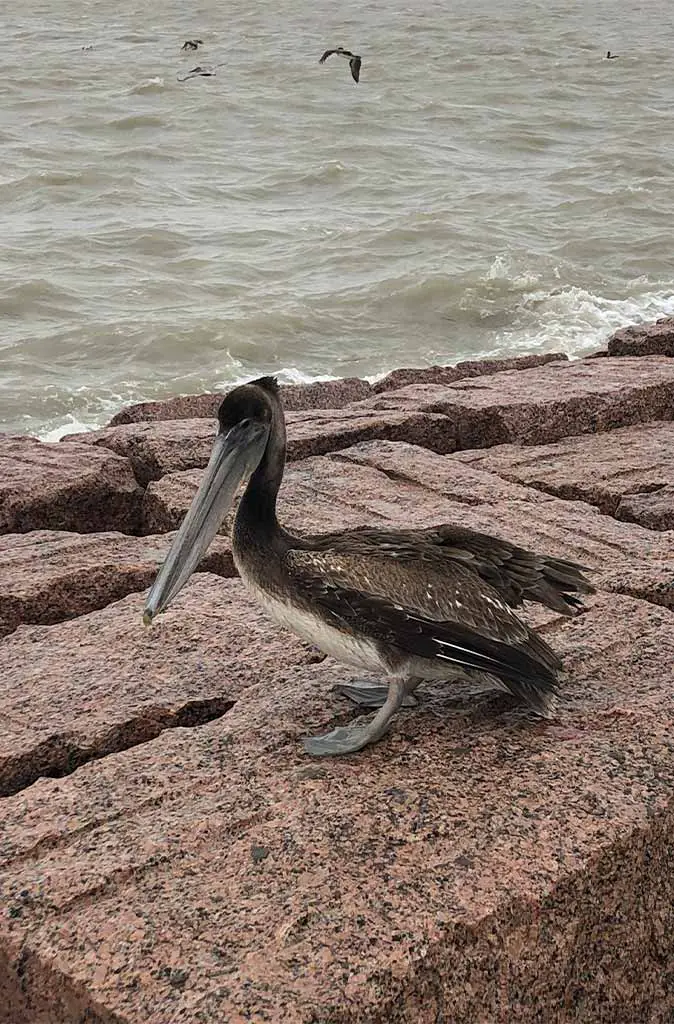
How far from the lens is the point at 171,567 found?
286 centimetres

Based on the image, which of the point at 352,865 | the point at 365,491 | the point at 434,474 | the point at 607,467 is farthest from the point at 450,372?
the point at 352,865

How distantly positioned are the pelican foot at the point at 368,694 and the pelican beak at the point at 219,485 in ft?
1.79

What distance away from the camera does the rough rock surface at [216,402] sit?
7.35m

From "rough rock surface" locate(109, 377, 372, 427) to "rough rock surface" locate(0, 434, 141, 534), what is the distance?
5.68ft

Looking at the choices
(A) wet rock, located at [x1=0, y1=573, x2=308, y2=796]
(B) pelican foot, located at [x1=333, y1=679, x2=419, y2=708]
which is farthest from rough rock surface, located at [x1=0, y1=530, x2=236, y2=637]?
(B) pelican foot, located at [x1=333, y1=679, x2=419, y2=708]

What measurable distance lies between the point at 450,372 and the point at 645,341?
54.0 inches

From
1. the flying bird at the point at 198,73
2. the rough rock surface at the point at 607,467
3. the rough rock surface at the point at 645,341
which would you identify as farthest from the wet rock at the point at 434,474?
the flying bird at the point at 198,73

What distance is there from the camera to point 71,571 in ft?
13.4

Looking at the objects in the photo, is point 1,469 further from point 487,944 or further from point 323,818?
point 487,944

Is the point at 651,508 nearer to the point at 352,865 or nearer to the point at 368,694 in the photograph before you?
the point at 368,694

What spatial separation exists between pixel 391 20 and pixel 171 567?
34.2 m

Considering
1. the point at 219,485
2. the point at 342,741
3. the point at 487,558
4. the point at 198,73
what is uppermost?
the point at 219,485

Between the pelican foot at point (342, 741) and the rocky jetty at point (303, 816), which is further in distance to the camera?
the pelican foot at point (342, 741)

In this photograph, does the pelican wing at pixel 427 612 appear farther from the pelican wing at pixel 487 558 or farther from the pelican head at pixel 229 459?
the pelican head at pixel 229 459
